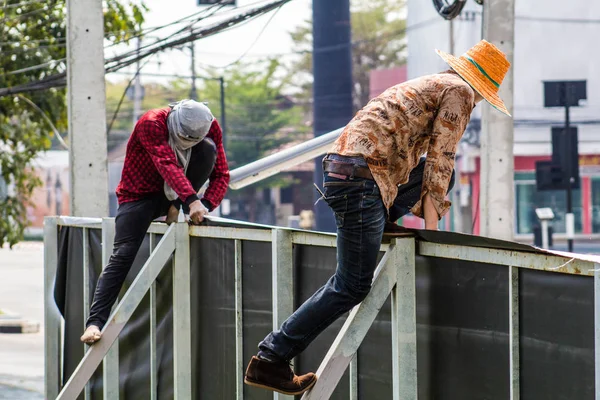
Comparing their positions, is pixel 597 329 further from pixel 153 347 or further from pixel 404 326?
pixel 153 347

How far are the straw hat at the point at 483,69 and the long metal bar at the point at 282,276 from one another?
1072mm

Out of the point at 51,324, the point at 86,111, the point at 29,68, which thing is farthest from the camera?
the point at 29,68

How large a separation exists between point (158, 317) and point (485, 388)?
8.24ft

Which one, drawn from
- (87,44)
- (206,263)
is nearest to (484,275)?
(206,263)

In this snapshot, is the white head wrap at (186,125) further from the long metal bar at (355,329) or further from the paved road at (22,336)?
the paved road at (22,336)

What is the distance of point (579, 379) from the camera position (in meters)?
2.95

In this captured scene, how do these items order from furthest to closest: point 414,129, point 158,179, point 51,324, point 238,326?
point 51,324 → point 158,179 → point 238,326 → point 414,129

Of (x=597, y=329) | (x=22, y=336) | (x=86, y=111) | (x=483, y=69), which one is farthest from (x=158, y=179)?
(x=22, y=336)

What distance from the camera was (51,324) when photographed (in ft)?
21.6

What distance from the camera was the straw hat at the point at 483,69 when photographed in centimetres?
380

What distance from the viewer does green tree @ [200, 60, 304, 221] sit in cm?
5800

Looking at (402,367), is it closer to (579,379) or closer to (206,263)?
(579,379)

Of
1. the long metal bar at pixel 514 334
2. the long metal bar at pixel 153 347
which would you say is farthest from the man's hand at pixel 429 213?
the long metal bar at pixel 153 347

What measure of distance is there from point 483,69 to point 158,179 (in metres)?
2.22
